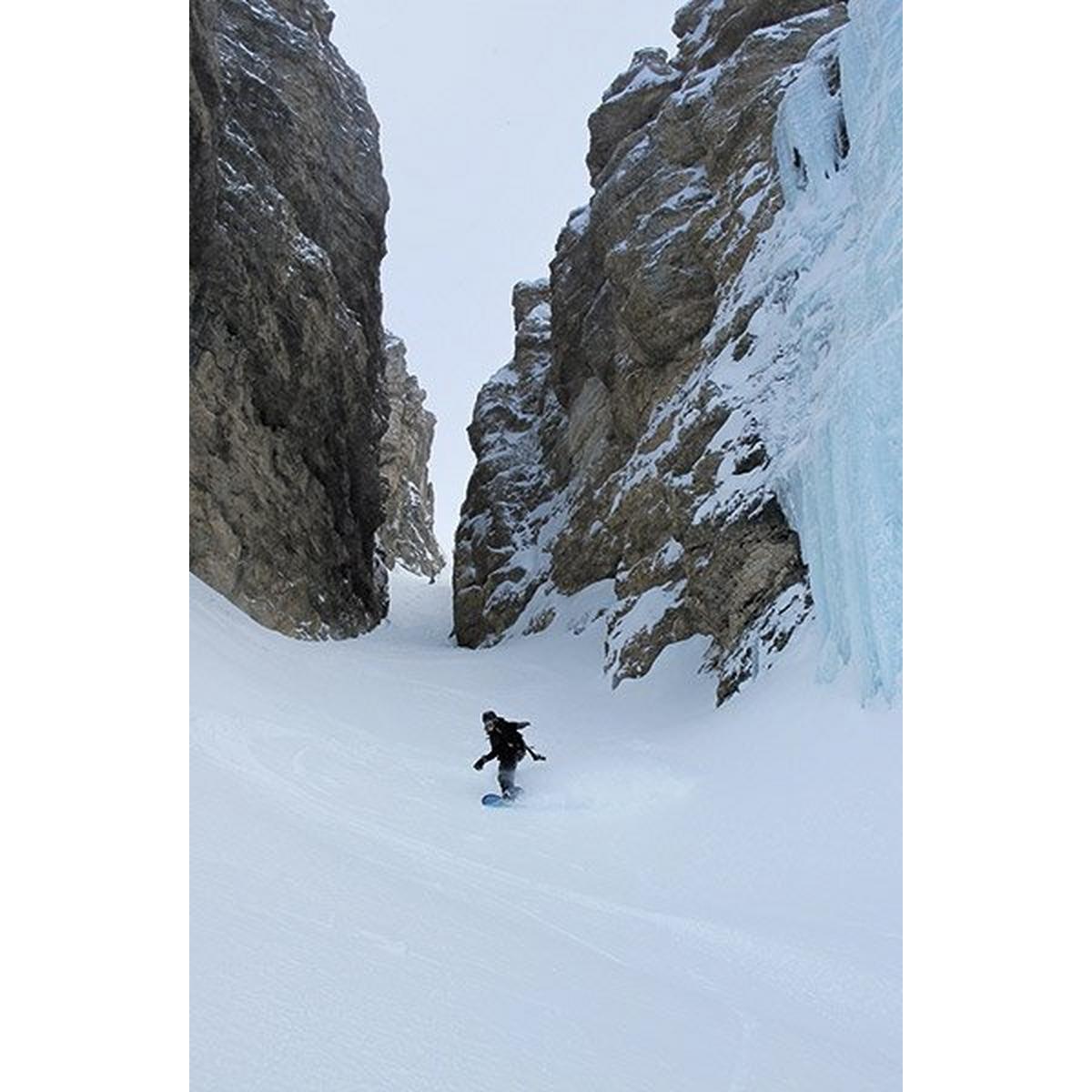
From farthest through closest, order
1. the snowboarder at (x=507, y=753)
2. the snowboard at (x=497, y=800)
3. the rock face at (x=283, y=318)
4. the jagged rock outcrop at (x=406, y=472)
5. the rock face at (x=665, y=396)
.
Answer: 1. the jagged rock outcrop at (x=406, y=472)
2. the rock face at (x=283, y=318)
3. the rock face at (x=665, y=396)
4. the snowboarder at (x=507, y=753)
5. the snowboard at (x=497, y=800)

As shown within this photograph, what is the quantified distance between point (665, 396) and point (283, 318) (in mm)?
10706

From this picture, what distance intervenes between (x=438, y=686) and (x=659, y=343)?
34.3ft

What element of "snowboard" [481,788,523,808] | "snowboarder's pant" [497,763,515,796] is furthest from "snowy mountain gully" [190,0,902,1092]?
"snowboarder's pant" [497,763,515,796]

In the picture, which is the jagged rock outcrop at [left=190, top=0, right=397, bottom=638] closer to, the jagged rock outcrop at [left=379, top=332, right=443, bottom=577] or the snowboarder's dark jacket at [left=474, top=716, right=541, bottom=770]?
the snowboarder's dark jacket at [left=474, top=716, right=541, bottom=770]

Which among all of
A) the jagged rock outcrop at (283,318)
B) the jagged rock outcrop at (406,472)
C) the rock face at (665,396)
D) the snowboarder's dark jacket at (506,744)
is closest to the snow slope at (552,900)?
the snowboarder's dark jacket at (506,744)

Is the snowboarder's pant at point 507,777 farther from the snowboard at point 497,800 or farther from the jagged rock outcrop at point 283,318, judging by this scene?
the jagged rock outcrop at point 283,318

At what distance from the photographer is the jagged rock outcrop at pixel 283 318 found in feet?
67.3

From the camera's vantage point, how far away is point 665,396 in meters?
21.4

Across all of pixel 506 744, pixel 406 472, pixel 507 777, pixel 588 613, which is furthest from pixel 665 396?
pixel 406 472

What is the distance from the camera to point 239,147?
23.4 m

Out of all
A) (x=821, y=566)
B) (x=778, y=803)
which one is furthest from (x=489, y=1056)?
(x=821, y=566)

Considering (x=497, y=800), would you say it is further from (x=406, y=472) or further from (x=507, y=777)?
(x=406, y=472)

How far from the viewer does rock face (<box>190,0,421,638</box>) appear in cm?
2050

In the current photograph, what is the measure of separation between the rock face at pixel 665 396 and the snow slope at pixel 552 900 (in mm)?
2865
